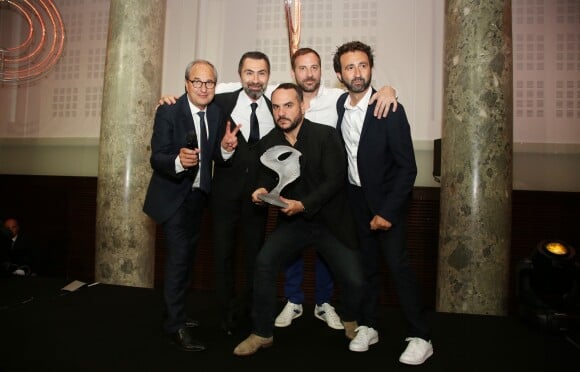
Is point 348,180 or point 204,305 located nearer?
point 348,180

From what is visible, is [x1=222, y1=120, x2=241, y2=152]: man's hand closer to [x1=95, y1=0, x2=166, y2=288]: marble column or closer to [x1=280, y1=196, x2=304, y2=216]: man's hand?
[x1=280, y1=196, x2=304, y2=216]: man's hand

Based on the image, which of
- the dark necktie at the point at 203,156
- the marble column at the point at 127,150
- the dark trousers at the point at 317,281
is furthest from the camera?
the marble column at the point at 127,150

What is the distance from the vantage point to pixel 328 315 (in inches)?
135

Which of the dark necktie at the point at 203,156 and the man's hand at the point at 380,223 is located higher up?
the dark necktie at the point at 203,156

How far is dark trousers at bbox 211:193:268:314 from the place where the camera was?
10.5 feet

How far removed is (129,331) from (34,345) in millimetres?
577

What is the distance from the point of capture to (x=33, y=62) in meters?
7.79

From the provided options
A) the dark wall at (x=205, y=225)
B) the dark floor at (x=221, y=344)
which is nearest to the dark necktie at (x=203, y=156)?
the dark floor at (x=221, y=344)

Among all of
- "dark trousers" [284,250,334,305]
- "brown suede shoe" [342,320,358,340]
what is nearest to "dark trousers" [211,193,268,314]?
"dark trousers" [284,250,334,305]

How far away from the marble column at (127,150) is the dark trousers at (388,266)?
2808 millimetres

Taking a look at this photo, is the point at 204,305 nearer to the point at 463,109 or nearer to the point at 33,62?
the point at 463,109

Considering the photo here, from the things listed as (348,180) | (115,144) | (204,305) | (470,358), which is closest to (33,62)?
(115,144)

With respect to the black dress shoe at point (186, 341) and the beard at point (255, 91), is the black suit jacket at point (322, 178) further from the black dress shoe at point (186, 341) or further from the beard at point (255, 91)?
the black dress shoe at point (186, 341)

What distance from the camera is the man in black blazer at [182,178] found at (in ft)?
9.50
